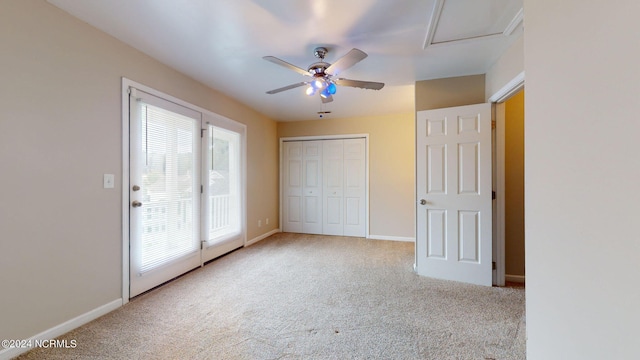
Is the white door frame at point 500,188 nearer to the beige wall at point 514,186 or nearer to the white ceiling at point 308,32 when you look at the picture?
the beige wall at point 514,186

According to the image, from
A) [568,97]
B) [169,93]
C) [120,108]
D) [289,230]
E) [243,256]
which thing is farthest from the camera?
[289,230]

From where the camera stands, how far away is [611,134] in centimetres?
53

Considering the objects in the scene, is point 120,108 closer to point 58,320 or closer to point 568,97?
point 58,320

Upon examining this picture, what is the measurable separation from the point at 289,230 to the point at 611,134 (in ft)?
17.0

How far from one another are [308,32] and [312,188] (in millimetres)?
3479

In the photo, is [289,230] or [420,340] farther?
[289,230]

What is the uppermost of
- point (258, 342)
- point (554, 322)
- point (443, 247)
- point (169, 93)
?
point (169, 93)

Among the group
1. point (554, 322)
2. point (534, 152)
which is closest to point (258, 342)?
point (554, 322)

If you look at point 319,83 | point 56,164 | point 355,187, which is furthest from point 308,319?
point 355,187

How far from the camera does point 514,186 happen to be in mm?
2846

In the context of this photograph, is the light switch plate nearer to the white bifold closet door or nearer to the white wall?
the white wall

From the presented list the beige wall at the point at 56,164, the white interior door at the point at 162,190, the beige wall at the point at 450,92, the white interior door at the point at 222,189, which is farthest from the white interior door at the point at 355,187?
the beige wall at the point at 56,164

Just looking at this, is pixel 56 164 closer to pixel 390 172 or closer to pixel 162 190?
pixel 162 190

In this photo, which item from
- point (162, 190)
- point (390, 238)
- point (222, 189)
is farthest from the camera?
point (390, 238)
